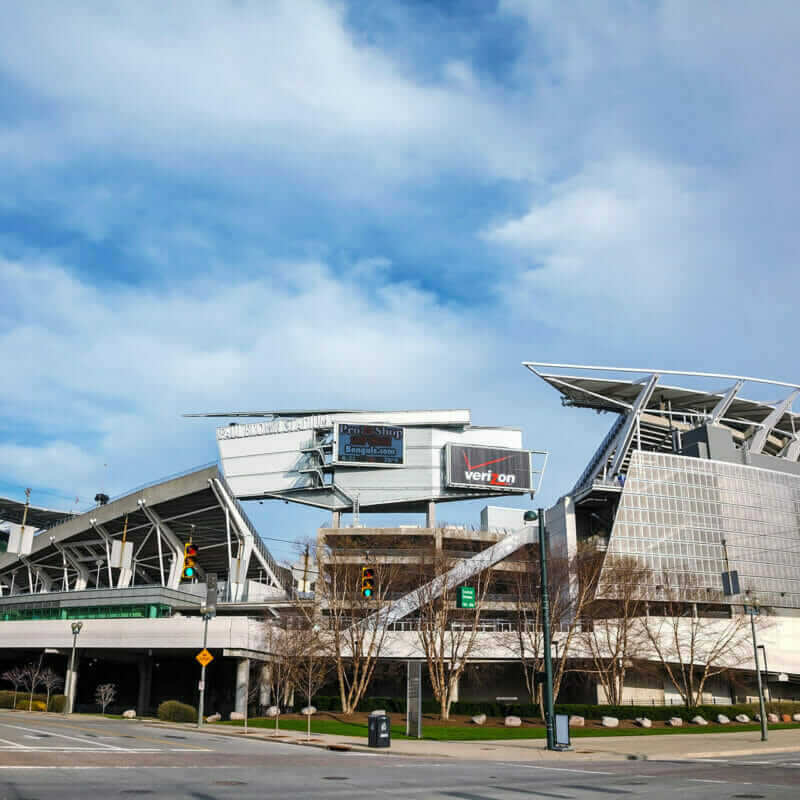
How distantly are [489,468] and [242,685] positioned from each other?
45728 millimetres

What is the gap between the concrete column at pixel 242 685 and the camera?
A: 57.1m

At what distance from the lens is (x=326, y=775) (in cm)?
2012

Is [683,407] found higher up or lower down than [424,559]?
higher up

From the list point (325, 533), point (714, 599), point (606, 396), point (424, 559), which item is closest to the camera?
point (424, 559)

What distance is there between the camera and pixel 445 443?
317ft

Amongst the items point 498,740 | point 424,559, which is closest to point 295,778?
point 498,740

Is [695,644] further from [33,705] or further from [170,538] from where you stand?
[170,538]

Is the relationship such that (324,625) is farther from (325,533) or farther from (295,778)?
(295,778)

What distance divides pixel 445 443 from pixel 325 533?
2071cm

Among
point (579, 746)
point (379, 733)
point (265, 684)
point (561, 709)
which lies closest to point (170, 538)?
point (265, 684)

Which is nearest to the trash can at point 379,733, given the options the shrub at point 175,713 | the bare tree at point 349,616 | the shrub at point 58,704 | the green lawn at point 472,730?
the green lawn at point 472,730

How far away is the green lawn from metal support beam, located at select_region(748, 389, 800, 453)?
185 ft

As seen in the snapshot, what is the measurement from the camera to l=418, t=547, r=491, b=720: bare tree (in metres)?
53.9

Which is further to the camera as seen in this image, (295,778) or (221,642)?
(221,642)
